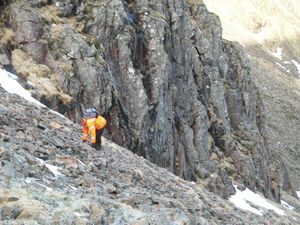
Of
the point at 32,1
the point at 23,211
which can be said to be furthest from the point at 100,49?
Answer: the point at 23,211

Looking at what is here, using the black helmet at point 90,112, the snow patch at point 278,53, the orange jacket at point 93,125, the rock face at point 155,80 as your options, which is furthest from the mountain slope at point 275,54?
the black helmet at point 90,112

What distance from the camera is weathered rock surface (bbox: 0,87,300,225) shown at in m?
10.4

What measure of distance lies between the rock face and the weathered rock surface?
7.03 m

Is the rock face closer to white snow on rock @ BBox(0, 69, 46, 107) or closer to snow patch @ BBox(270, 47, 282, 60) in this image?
white snow on rock @ BBox(0, 69, 46, 107)

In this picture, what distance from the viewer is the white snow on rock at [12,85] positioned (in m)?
23.1

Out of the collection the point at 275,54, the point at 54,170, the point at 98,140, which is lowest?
the point at 275,54

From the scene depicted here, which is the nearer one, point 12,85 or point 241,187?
point 12,85

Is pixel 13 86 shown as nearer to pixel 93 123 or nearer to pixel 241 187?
pixel 93 123

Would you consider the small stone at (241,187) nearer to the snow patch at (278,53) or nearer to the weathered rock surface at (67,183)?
the weathered rock surface at (67,183)

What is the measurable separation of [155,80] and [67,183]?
2309 cm

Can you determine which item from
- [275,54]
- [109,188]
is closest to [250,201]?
[109,188]

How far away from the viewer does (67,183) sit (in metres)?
12.9

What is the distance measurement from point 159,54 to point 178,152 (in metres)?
7.73

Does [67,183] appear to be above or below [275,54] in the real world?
above
